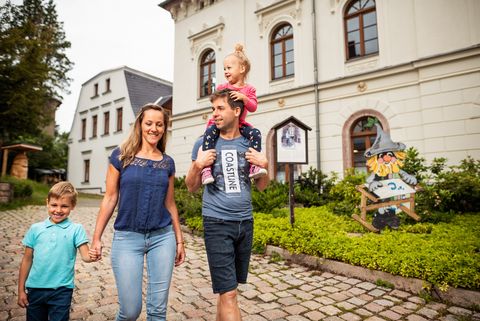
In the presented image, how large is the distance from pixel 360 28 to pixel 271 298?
36.4 ft

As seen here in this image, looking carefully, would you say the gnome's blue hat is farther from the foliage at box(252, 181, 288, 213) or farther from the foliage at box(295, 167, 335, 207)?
the foliage at box(295, 167, 335, 207)

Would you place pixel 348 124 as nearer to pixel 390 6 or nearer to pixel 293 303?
pixel 390 6

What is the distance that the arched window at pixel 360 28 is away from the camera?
11350mm

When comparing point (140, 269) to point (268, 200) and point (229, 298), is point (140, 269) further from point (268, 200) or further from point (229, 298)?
point (268, 200)

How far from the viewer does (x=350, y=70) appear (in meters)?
11.6

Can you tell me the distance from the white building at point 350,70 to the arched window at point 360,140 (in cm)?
4

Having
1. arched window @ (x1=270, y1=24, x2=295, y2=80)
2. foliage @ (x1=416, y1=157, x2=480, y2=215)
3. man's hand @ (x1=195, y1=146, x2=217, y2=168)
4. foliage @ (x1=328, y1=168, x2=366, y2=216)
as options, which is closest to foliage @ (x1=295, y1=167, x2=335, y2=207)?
foliage @ (x1=328, y1=168, x2=366, y2=216)

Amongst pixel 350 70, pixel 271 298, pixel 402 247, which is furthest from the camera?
pixel 350 70

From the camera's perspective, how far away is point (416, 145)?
10070 mm

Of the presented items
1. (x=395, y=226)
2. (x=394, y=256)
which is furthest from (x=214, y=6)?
(x=394, y=256)

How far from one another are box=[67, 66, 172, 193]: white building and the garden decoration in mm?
18669

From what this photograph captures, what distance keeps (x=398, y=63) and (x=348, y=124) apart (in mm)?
2594

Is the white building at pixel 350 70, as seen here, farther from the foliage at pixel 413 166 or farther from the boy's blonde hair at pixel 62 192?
the boy's blonde hair at pixel 62 192

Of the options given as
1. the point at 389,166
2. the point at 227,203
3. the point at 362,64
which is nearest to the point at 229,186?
the point at 227,203
